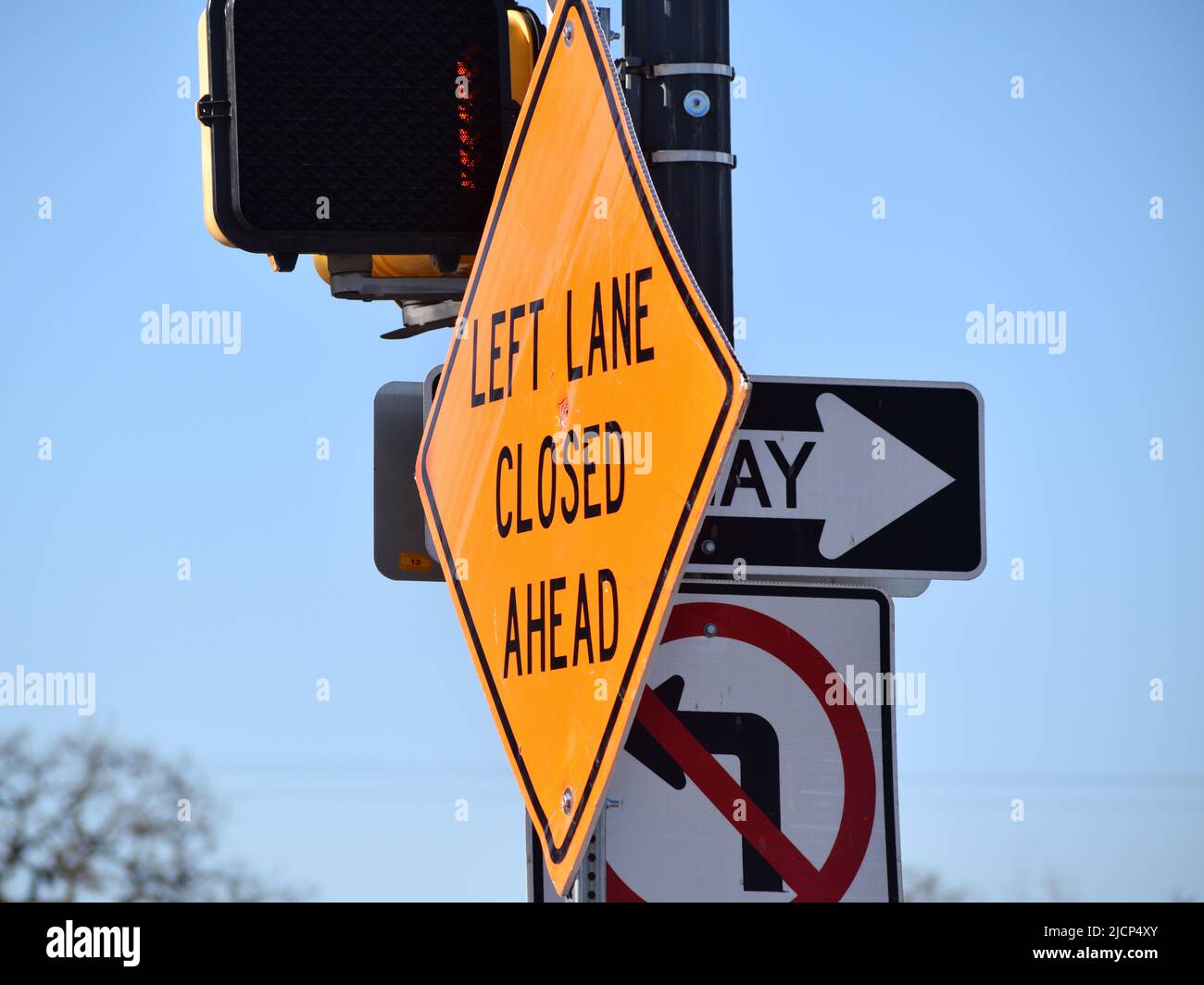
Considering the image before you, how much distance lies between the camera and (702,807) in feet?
13.7

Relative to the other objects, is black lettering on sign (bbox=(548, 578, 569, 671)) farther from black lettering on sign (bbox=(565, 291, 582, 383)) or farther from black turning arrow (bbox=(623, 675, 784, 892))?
black turning arrow (bbox=(623, 675, 784, 892))

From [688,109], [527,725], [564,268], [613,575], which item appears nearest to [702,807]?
[527,725]

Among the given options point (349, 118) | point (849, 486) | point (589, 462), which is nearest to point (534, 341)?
point (589, 462)

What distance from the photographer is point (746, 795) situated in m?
4.20

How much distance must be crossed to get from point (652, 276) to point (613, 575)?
49cm

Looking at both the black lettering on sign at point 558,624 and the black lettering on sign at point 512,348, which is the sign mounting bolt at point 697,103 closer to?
the black lettering on sign at point 512,348

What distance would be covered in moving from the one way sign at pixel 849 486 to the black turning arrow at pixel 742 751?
0.96ft

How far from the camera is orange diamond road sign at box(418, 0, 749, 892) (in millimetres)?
3455

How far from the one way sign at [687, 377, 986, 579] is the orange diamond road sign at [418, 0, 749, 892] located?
0.52m

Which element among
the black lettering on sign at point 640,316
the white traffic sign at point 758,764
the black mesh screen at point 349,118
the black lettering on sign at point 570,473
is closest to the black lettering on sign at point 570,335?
the black lettering on sign at point 570,473

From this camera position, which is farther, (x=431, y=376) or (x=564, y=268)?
(x=431, y=376)

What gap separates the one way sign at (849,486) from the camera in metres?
4.38

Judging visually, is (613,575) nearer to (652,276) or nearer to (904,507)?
(652,276)

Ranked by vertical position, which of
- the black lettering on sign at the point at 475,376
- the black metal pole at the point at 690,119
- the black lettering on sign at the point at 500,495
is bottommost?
the black lettering on sign at the point at 500,495
